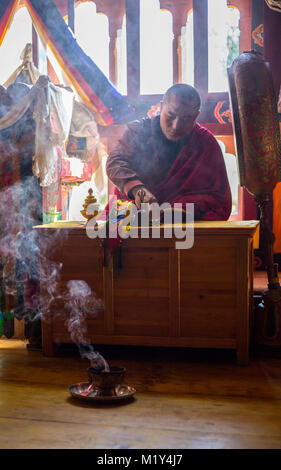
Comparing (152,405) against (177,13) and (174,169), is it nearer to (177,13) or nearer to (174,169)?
A: (174,169)

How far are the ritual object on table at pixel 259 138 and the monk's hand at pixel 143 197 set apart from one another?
53cm

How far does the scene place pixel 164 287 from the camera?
2.66 m

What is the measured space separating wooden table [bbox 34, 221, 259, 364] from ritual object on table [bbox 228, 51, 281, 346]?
17 centimetres

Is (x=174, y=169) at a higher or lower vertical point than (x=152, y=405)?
higher

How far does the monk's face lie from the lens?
303cm

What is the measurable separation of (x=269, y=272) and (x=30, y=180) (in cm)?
162

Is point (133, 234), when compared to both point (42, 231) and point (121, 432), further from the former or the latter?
point (121, 432)

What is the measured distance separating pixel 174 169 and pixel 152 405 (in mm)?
1570

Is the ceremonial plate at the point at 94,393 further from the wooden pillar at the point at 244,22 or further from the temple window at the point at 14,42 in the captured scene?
the wooden pillar at the point at 244,22

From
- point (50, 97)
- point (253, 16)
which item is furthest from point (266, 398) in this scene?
point (253, 16)

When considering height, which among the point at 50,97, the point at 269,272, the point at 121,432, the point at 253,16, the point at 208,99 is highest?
the point at 253,16

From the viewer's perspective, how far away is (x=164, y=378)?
2426mm

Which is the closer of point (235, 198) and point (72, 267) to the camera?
point (72, 267)

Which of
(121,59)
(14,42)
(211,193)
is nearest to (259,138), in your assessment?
(211,193)
